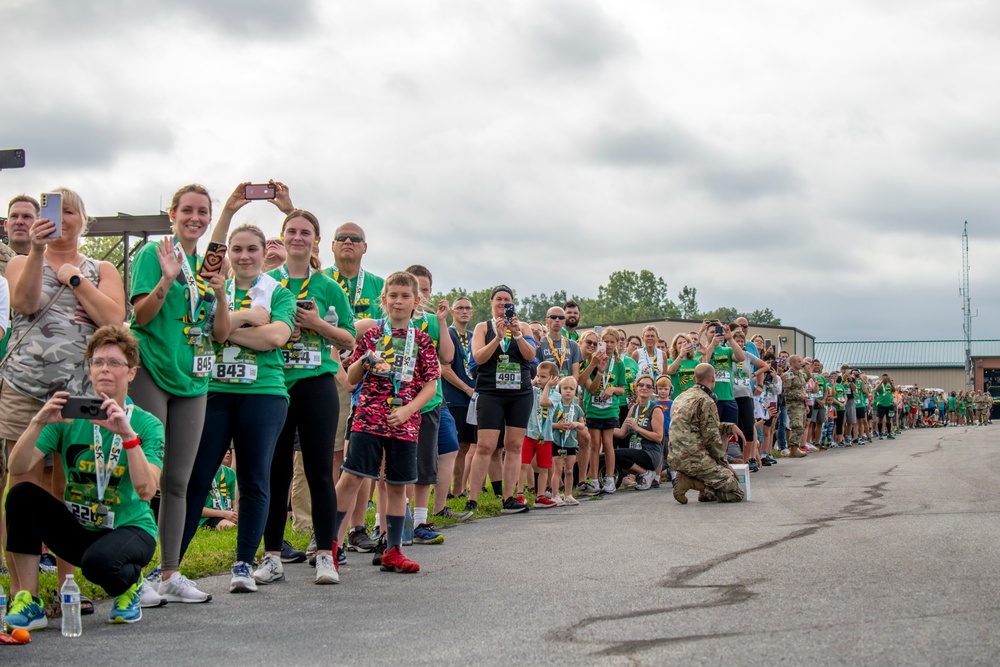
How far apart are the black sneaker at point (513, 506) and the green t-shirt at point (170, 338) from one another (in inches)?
230

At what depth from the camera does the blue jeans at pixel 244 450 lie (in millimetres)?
6637

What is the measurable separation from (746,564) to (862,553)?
95 centimetres

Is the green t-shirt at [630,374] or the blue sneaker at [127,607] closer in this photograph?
the blue sneaker at [127,607]

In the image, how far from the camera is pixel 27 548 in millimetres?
5492


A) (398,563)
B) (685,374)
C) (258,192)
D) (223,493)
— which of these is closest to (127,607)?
(398,563)

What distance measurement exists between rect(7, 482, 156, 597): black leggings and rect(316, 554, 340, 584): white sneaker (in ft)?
4.99

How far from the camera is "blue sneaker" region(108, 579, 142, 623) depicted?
5641mm

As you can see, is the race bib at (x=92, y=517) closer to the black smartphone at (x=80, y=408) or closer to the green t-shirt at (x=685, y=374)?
the black smartphone at (x=80, y=408)

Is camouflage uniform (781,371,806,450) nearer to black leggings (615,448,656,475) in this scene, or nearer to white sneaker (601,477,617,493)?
black leggings (615,448,656,475)

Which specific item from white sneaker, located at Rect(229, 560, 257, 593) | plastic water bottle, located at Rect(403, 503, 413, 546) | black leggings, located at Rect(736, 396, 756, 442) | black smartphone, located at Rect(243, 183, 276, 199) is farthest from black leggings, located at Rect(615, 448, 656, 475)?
white sneaker, located at Rect(229, 560, 257, 593)

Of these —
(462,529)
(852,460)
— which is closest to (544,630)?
(462,529)

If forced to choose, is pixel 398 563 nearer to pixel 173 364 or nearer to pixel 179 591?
pixel 179 591

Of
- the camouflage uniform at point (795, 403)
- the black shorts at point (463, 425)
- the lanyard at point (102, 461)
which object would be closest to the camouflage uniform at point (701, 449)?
the black shorts at point (463, 425)

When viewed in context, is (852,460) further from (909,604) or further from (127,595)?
(127,595)
